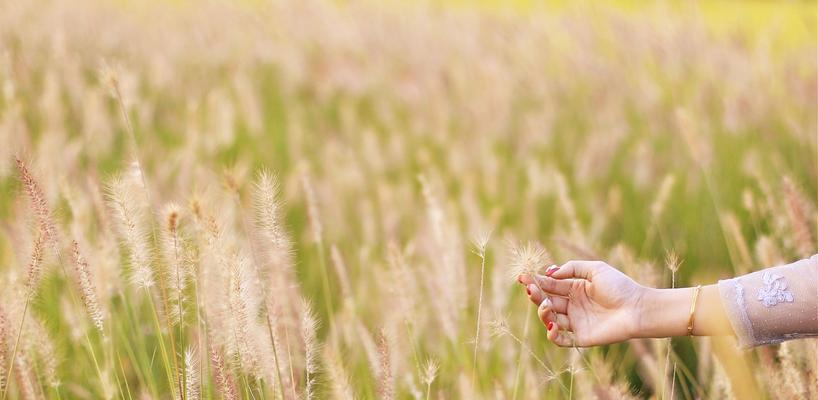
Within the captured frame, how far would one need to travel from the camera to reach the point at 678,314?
1431 mm

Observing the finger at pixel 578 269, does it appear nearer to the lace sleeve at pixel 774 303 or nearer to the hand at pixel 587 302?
the hand at pixel 587 302

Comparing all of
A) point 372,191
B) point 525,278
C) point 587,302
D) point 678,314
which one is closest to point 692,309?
point 678,314

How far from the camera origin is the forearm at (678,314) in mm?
1425

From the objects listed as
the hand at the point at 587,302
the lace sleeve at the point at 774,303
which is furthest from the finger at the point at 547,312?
the lace sleeve at the point at 774,303

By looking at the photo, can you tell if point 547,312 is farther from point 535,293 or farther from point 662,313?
point 662,313

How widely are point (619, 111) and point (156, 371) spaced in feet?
10.8

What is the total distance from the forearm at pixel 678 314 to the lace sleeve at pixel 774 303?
2cm

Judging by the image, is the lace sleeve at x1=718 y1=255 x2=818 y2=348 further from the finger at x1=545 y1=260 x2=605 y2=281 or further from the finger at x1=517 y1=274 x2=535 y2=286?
the finger at x1=517 y1=274 x2=535 y2=286

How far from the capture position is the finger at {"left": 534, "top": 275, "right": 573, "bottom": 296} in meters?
1.45

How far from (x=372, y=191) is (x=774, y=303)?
2.43 metres

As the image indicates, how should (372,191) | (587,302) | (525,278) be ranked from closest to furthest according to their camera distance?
(525,278), (587,302), (372,191)

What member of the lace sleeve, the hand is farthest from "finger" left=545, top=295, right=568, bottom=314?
the lace sleeve

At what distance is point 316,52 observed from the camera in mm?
6609

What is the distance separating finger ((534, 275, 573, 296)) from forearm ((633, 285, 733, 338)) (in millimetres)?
117
